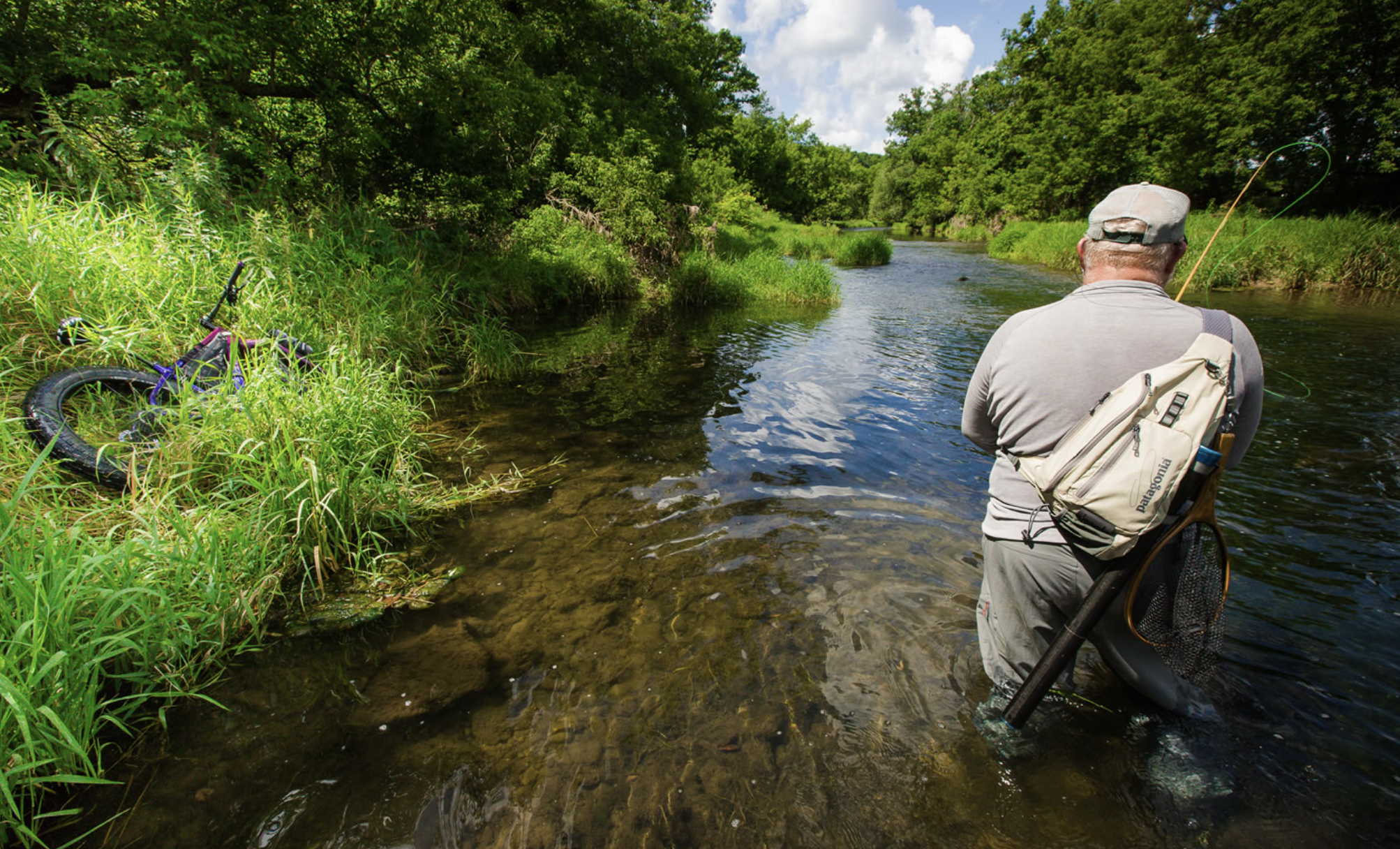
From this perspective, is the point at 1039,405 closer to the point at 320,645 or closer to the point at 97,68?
the point at 320,645

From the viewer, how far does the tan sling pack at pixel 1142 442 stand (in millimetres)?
1558

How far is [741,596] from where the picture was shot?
11.4 ft

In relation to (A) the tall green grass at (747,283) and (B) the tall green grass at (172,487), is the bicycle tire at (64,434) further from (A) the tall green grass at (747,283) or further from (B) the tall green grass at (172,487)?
(A) the tall green grass at (747,283)

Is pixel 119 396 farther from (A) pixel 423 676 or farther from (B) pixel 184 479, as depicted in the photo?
(A) pixel 423 676

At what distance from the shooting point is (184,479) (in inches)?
133

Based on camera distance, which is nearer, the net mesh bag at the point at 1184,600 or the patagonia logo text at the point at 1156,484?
the patagonia logo text at the point at 1156,484

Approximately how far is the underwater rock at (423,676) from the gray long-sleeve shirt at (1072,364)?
2.58m

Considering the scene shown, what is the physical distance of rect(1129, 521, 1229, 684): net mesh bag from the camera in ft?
6.36

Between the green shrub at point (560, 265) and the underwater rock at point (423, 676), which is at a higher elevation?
the green shrub at point (560, 265)

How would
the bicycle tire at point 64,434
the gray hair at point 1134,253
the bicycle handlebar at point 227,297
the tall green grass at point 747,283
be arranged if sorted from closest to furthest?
the gray hair at point 1134,253, the bicycle tire at point 64,434, the bicycle handlebar at point 227,297, the tall green grass at point 747,283

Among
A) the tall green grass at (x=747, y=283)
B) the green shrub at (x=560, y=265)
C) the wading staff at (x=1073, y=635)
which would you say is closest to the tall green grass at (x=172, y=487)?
the wading staff at (x=1073, y=635)

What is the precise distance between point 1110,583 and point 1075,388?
2.08ft

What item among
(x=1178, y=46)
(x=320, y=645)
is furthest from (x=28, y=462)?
(x=1178, y=46)

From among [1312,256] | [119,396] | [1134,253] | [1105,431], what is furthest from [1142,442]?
[1312,256]
